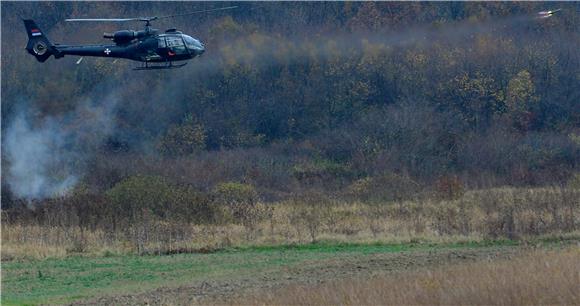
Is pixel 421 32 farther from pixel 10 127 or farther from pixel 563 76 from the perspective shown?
pixel 10 127

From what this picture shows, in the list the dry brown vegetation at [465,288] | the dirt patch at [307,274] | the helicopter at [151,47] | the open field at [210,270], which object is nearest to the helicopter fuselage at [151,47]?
the helicopter at [151,47]

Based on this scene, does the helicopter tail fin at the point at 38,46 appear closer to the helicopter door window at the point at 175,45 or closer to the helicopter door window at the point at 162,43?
the helicopter door window at the point at 162,43

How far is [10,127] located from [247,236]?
21119mm

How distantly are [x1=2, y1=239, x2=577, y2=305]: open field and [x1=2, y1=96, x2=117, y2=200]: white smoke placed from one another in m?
13.8

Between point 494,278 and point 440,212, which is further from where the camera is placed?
point 440,212

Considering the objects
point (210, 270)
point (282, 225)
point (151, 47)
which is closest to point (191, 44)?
point (151, 47)

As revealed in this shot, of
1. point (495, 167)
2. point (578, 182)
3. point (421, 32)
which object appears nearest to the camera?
point (578, 182)

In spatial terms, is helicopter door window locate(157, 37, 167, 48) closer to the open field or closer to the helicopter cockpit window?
the helicopter cockpit window

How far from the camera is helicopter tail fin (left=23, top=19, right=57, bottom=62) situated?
26.3 meters

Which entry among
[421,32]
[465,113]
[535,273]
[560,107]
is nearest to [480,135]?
[465,113]

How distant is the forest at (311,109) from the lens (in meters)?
36.6

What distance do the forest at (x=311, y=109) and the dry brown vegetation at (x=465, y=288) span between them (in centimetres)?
1513

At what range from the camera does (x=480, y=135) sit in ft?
149

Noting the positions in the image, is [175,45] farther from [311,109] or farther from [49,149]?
[311,109]
